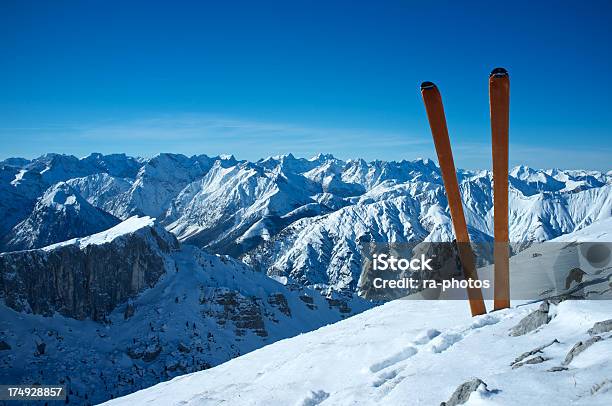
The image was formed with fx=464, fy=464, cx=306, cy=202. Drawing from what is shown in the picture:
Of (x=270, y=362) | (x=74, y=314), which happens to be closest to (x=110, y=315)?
(x=74, y=314)

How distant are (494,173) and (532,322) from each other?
6.71 metres

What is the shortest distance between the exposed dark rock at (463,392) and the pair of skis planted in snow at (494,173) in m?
9.47

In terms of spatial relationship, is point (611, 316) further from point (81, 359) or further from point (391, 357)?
point (81, 359)

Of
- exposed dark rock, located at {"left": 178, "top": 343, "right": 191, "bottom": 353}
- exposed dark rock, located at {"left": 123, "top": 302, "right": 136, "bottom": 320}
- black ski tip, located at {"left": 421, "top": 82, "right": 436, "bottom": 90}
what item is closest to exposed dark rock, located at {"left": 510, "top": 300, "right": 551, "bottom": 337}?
black ski tip, located at {"left": 421, "top": 82, "right": 436, "bottom": 90}

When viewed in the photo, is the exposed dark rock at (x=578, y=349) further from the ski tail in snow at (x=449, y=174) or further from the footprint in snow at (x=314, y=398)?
the footprint in snow at (x=314, y=398)

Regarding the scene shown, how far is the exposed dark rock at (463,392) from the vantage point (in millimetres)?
11836

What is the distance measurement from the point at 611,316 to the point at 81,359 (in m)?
132

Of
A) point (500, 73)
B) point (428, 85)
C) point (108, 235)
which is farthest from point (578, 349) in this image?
point (108, 235)

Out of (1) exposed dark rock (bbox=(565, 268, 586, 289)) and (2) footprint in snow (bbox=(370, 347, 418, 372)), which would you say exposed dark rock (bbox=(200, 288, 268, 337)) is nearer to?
(1) exposed dark rock (bbox=(565, 268, 586, 289))

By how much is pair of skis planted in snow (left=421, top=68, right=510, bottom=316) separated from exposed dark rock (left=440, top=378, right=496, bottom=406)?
31.1 feet

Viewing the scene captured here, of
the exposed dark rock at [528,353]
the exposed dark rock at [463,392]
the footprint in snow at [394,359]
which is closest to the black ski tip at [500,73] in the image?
the exposed dark rock at [528,353]

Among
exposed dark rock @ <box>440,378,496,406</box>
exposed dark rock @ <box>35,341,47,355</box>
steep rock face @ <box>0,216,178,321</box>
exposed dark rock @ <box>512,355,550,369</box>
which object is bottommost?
exposed dark rock @ <box>35,341,47,355</box>

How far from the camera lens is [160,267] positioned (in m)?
171

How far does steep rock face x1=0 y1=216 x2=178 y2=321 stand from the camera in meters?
135
